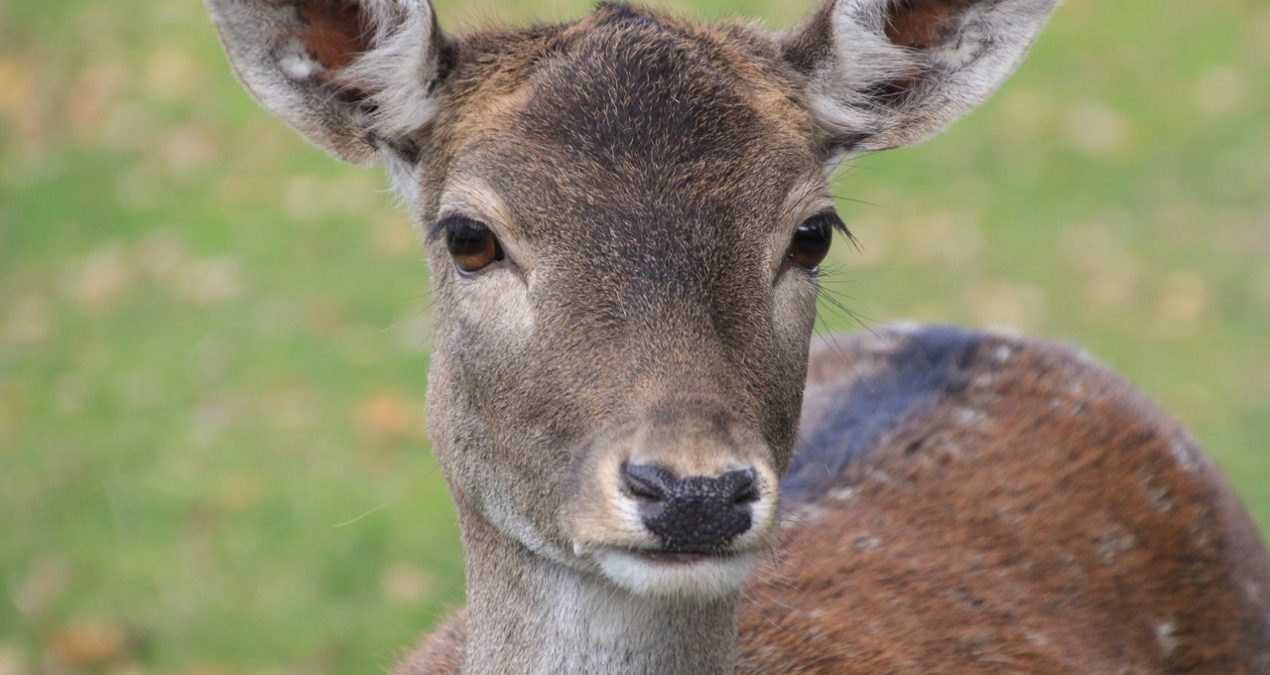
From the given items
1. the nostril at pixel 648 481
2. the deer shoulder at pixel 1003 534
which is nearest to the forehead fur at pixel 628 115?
the nostril at pixel 648 481

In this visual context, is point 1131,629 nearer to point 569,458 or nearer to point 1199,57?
point 569,458

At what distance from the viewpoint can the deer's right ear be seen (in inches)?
149

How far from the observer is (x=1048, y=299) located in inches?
384

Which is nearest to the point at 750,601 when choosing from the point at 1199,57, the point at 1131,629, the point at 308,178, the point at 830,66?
the point at 1131,629

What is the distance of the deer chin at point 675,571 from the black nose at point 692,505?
0.11 ft

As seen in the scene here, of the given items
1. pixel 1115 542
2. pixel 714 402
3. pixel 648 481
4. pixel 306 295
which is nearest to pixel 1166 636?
pixel 1115 542

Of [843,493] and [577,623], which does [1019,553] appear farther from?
[577,623]

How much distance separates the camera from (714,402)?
3.21 metres

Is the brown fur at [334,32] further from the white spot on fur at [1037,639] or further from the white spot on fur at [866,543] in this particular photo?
the white spot on fur at [1037,639]

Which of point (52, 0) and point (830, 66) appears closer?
point (830, 66)

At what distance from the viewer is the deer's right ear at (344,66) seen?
379cm

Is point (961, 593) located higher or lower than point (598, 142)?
lower

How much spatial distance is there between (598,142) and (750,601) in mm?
A: 1425

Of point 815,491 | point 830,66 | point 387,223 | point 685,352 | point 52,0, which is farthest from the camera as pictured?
point 52,0
